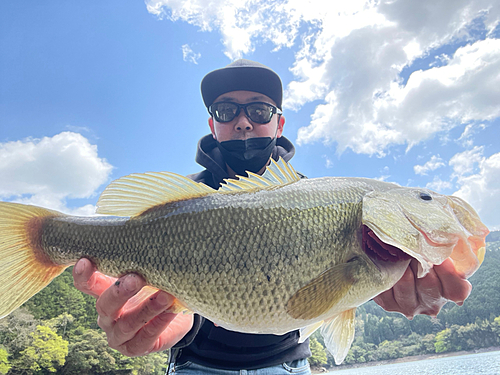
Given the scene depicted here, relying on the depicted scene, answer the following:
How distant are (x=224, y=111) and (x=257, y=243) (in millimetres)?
2477

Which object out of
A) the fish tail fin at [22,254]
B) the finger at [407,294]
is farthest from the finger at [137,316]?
the finger at [407,294]

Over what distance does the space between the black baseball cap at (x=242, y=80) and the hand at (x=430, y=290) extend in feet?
9.33

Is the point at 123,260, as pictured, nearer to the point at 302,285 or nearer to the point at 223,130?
the point at 302,285

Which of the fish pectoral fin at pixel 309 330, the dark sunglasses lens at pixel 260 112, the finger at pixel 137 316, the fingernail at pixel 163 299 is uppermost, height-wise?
the dark sunglasses lens at pixel 260 112

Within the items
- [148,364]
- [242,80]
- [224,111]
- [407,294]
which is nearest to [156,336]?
[407,294]

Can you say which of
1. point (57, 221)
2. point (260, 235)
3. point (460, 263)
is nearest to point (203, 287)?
point (260, 235)

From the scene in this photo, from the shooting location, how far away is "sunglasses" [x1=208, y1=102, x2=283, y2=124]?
12.4ft

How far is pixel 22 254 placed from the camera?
6.40 ft

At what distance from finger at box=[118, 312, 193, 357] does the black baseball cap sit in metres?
2.84

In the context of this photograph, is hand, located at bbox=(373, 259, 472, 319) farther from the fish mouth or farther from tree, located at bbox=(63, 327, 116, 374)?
tree, located at bbox=(63, 327, 116, 374)

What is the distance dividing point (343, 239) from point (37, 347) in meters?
38.5

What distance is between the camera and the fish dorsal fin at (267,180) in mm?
2012

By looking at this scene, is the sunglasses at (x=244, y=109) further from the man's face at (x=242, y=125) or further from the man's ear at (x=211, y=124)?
A: the man's ear at (x=211, y=124)

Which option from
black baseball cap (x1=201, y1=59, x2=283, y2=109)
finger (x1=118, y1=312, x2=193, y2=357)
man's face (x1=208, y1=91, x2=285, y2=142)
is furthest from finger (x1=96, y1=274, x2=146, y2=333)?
black baseball cap (x1=201, y1=59, x2=283, y2=109)
